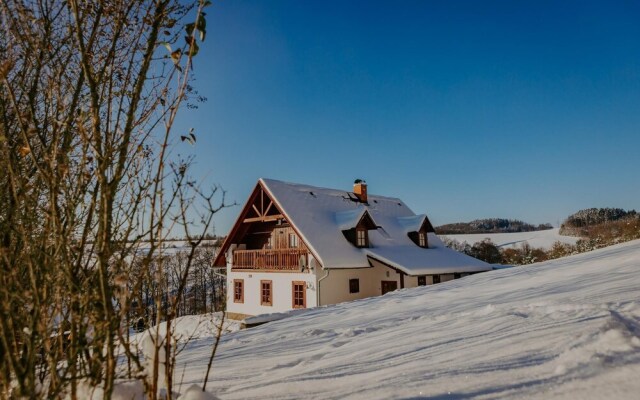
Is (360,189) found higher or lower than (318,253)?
higher

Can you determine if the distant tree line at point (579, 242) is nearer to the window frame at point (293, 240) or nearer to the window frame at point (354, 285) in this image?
the window frame at point (354, 285)

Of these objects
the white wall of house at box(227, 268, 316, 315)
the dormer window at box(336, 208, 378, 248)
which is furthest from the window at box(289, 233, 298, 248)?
the dormer window at box(336, 208, 378, 248)

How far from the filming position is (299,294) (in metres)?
18.0

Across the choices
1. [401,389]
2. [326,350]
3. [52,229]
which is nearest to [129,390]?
[52,229]

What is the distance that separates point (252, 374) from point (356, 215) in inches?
614

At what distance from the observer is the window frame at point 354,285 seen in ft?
59.3

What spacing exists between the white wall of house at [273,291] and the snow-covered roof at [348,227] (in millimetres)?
1533

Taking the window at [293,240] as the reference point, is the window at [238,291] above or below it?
below

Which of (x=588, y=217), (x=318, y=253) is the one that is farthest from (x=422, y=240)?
(x=588, y=217)

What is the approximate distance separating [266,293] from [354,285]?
431cm

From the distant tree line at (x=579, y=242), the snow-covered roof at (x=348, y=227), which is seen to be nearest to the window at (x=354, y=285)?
the snow-covered roof at (x=348, y=227)

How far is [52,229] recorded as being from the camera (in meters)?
2.09

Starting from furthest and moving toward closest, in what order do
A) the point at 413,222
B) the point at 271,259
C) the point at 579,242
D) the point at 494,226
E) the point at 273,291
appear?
1. the point at 494,226
2. the point at 579,242
3. the point at 413,222
4. the point at 271,259
5. the point at 273,291

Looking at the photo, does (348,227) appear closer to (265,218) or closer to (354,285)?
(354,285)
